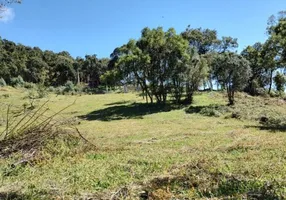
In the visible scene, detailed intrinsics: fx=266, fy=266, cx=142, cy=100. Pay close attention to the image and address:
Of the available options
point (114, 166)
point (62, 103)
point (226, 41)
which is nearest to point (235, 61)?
point (62, 103)

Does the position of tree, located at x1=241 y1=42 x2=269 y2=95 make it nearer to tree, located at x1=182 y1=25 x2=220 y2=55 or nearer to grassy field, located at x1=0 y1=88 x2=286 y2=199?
tree, located at x1=182 y1=25 x2=220 y2=55

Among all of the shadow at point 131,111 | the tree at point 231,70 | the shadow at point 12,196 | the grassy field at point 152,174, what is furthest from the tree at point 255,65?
the shadow at point 12,196

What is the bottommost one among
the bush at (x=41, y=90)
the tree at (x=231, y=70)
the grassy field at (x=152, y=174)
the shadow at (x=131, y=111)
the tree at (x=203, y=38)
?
the shadow at (x=131, y=111)

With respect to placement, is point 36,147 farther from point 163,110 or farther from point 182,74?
point 182,74

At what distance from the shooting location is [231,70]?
22.3 m

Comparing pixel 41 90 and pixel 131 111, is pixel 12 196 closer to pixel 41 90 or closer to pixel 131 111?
pixel 41 90

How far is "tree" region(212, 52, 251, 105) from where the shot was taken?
21922mm

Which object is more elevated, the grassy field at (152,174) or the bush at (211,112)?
the grassy field at (152,174)

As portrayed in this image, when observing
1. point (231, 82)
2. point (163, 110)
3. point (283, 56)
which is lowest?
point (163, 110)

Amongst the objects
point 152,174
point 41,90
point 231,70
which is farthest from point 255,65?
point 152,174

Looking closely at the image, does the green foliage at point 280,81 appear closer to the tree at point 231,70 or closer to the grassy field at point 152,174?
the tree at point 231,70

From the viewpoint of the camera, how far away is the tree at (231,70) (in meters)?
21.9

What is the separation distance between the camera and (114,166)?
5.59 meters

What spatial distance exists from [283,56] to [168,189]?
53.0 feet
